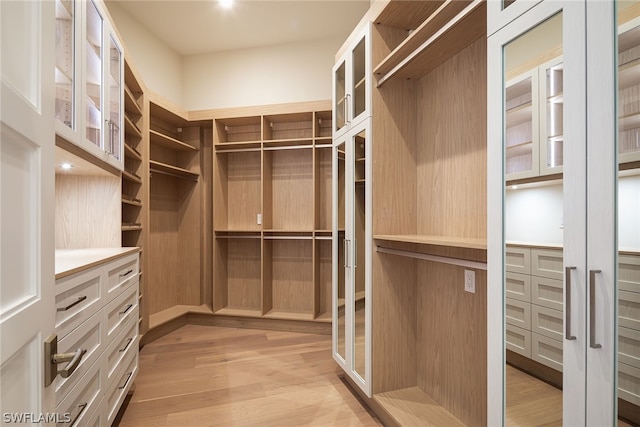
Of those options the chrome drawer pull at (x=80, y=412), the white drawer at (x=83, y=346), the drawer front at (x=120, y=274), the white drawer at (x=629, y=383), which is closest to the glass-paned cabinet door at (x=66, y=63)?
the drawer front at (x=120, y=274)

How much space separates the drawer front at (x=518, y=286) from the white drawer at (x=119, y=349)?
6.22 ft

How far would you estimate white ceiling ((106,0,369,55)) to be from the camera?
133 inches

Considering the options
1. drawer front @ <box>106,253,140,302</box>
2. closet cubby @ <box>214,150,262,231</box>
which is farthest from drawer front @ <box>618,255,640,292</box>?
closet cubby @ <box>214,150,262,231</box>

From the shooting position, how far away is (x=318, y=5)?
3.38 meters

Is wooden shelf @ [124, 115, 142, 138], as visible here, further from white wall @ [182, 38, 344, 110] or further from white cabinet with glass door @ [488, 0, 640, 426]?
white cabinet with glass door @ [488, 0, 640, 426]

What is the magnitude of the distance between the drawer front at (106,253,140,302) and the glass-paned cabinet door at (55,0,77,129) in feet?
2.54

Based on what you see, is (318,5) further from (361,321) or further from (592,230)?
(592,230)

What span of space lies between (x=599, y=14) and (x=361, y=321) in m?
1.96

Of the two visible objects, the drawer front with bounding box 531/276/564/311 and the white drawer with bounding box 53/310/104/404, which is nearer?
the drawer front with bounding box 531/276/564/311

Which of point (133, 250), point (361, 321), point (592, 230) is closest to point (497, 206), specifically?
point (592, 230)

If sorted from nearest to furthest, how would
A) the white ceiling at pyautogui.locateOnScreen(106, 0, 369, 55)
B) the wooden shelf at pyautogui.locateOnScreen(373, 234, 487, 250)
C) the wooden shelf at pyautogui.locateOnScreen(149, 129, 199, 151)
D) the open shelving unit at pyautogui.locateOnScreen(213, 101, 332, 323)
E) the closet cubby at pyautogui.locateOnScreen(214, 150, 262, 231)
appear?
the wooden shelf at pyautogui.locateOnScreen(373, 234, 487, 250) < the white ceiling at pyautogui.locateOnScreen(106, 0, 369, 55) < the wooden shelf at pyautogui.locateOnScreen(149, 129, 199, 151) < the open shelving unit at pyautogui.locateOnScreen(213, 101, 332, 323) < the closet cubby at pyautogui.locateOnScreen(214, 150, 262, 231)

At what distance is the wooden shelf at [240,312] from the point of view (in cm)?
387

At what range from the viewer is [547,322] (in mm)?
1013

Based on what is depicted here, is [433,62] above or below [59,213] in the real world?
above
